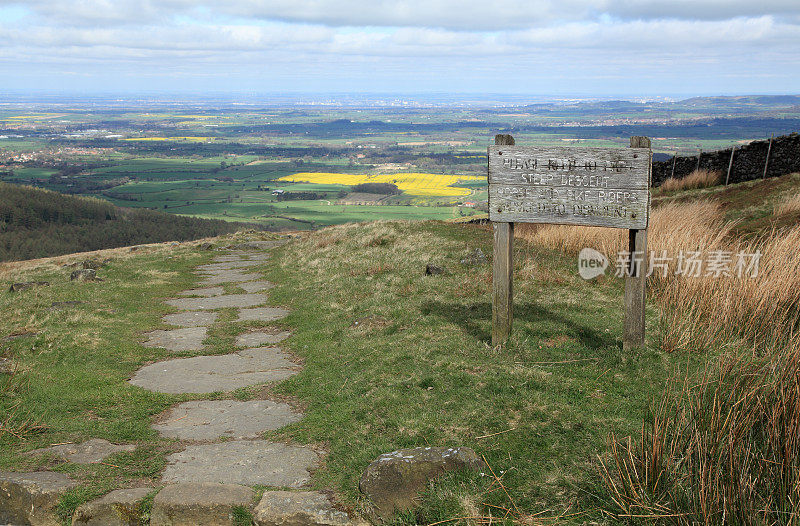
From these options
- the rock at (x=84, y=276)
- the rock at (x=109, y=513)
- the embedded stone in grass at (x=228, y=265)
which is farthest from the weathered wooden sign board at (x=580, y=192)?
the embedded stone in grass at (x=228, y=265)

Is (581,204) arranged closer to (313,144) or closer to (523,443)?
(523,443)

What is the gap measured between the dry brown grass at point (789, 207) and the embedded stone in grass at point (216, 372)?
12.5m

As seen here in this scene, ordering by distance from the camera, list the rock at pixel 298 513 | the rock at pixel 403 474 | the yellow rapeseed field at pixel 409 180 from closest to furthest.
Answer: the rock at pixel 298 513
the rock at pixel 403 474
the yellow rapeseed field at pixel 409 180

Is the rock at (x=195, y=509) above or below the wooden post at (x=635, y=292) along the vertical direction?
below

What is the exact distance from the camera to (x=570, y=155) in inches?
274

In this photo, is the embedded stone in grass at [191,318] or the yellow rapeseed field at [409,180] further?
the yellow rapeseed field at [409,180]

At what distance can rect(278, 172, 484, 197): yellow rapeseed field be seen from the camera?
93125 millimetres

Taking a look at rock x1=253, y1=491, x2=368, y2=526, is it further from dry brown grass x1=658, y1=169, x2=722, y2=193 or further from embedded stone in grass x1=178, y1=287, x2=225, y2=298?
dry brown grass x1=658, y1=169, x2=722, y2=193

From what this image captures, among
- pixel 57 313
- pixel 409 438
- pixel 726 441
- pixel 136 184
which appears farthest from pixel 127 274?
pixel 136 184

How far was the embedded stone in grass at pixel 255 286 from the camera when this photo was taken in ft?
49.8

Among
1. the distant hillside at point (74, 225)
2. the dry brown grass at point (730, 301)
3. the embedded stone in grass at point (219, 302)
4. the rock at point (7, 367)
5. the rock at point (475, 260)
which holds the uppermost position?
the dry brown grass at point (730, 301)

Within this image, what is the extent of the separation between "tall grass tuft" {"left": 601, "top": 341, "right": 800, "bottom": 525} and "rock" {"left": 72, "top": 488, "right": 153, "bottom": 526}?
3.75 metres

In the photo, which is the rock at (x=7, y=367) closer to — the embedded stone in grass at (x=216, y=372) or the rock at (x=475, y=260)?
the embedded stone in grass at (x=216, y=372)

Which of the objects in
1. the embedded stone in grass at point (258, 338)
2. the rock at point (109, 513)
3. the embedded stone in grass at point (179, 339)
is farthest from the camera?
the embedded stone in grass at point (258, 338)
